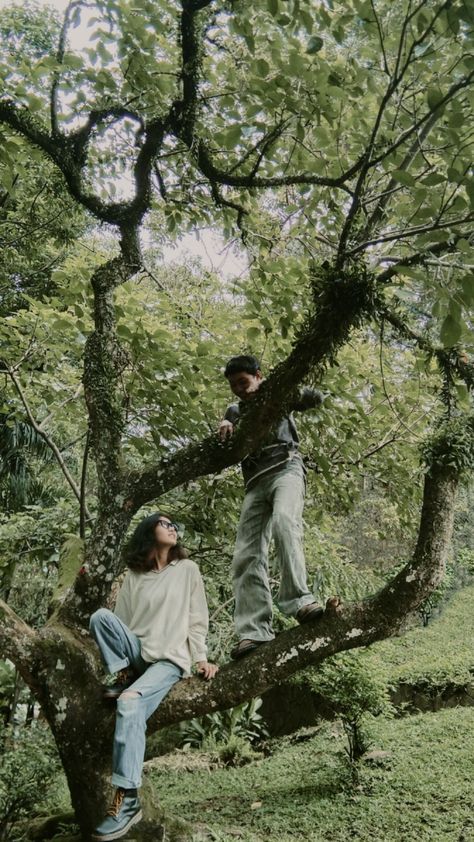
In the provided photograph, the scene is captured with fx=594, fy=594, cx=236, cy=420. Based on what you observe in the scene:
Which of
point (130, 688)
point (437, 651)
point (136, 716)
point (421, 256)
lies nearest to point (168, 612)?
point (130, 688)

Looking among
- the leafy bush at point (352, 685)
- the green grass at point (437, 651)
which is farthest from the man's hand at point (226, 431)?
the green grass at point (437, 651)

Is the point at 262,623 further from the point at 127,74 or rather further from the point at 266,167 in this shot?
the point at 127,74

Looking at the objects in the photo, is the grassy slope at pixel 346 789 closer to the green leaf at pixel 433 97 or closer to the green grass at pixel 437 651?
the green grass at pixel 437 651

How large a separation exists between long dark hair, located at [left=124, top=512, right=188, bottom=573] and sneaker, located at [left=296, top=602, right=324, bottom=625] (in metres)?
0.83

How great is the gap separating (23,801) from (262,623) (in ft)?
8.55

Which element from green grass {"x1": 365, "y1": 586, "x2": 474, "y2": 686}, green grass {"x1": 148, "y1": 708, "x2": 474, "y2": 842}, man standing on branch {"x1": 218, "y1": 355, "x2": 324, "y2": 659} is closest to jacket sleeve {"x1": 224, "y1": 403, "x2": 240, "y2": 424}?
man standing on branch {"x1": 218, "y1": 355, "x2": 324, "y2": 659}

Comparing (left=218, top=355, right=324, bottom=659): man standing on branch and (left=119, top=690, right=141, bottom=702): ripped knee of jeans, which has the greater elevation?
(left=218, top=355, right=324, bottom=659): man standing on branch

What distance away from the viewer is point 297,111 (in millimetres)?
3062

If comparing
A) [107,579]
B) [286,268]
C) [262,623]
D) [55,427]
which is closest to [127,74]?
[286,268]

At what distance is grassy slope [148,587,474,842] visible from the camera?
4.40 metres

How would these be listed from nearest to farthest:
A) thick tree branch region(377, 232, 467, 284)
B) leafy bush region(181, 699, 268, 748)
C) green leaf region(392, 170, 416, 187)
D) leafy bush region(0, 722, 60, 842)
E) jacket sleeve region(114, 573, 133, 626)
A: 1. green leaf region(392, 170, 416, 187)
2. thick tree branch region(377, 232, 467, 284)
3. jacket sleeve region(114, 573, 133, 626)
4. leafy bush region(0, 722, 60, 842)
5. leafy bush region(181, 699, 268, 748)

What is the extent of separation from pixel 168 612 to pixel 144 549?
40 centimetres

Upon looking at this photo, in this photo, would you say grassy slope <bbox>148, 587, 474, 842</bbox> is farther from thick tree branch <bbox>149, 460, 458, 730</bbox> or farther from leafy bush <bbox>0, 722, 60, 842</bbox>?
thick tree branch <bbox>149, 460, 458, 730</bbox>

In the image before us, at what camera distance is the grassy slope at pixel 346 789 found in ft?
14.4
